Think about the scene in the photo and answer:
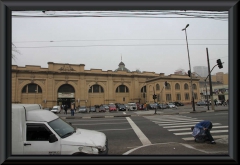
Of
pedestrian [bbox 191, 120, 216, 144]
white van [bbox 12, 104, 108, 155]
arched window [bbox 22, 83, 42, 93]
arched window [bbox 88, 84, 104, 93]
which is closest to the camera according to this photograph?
white van [bbox 12, 104, 108, 155]

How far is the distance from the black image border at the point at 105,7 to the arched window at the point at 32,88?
46656 millimetres

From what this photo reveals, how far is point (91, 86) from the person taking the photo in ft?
181

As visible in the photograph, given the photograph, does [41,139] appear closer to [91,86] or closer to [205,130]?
[205,130]

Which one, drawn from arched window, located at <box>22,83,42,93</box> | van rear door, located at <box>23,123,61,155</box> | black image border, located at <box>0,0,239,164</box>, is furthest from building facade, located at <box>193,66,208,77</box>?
arched window, located at <box>22,83,42,93</box>

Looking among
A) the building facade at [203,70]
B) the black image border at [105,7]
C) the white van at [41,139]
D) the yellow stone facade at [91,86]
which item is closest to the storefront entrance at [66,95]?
the yellow stone facade at [91,86]

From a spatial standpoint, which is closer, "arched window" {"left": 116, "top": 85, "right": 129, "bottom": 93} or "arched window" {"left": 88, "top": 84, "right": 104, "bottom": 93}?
"arched window" {"left": 88, "top": 84, "right": 104, "bottom": 93}

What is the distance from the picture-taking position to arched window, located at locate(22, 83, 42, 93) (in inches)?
1754

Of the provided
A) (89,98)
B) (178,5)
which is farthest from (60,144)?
(89,98)

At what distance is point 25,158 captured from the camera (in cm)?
332

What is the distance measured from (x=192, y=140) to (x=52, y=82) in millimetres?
46908

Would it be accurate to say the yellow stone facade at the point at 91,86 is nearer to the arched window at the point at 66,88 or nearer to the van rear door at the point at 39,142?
the arched window at the point at 66,88

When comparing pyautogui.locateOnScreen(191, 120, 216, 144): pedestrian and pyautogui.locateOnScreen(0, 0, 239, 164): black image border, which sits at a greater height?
pyautogui.locateOnScreen(0, 0, 239, 164): black image border

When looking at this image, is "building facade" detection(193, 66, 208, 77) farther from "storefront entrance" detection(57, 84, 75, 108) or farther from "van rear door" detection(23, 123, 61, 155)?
"storefront entrance" detection(57, 84, 75, 108)

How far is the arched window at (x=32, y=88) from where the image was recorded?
44.5m
